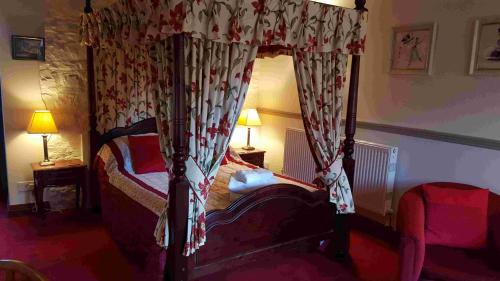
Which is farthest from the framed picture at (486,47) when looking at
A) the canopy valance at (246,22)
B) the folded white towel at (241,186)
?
the folded white towel at (241,186)

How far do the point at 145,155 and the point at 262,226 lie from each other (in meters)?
1.48

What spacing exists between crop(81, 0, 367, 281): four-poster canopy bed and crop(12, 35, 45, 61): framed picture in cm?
63

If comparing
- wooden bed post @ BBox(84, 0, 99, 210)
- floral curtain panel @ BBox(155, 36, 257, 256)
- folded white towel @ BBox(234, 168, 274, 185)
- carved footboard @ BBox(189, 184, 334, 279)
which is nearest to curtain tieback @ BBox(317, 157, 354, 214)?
carved footboard @ BBox(189, 184, 334, 279)

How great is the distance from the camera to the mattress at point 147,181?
2.83 metres

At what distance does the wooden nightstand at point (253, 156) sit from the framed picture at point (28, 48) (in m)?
2.47

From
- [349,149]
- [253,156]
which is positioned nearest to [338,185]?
[349,149]

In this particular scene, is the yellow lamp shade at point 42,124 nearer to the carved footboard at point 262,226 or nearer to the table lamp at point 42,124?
the table lamp at point 42,124

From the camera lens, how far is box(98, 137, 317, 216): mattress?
9.27 ft

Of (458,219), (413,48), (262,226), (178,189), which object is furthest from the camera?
(413,48)

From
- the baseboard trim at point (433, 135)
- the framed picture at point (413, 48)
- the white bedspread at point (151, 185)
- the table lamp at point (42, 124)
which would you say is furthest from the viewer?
the table lamp at point (42, 124)

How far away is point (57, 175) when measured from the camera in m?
3.81

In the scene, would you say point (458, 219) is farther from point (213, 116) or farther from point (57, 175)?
point (57, 175)

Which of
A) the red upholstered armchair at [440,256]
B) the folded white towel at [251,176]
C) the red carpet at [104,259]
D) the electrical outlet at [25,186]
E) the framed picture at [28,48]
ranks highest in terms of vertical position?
the framed picture at [28,48]

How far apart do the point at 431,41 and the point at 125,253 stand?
3206 millimetres
